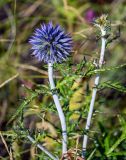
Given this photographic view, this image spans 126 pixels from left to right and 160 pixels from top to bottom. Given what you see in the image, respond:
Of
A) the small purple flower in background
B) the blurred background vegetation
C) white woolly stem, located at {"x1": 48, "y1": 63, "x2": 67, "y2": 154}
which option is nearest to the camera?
white woolly stem, located at {"x1": 48, "y1": 63, "x2": 67, "y2": 154}

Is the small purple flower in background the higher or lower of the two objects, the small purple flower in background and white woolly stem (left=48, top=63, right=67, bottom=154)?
the higher

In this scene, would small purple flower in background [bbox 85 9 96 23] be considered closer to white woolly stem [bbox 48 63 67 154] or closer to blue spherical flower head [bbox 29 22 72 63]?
blue spherical flower head [bbox 29 22 72 63]

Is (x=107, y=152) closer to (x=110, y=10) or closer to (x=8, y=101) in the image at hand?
(x=8, y=101)


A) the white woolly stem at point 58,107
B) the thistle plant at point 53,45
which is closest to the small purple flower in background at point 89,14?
the thistle plant at point 53,45

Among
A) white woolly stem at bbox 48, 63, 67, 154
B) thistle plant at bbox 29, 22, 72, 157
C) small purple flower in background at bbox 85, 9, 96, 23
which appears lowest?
white woolly stem at bbox 48, 63, 67, 154

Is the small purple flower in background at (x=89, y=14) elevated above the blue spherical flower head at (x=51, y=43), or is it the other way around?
the small purple flower in background at (x=89, y=14)

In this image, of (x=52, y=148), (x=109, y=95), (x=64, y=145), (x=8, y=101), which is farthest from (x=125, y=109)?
(x=64, y=145)

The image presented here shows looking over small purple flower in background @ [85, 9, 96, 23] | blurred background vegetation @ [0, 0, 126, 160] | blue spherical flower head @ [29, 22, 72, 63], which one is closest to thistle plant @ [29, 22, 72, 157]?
blue spherical flower head @ [29, 22, 72, 63]

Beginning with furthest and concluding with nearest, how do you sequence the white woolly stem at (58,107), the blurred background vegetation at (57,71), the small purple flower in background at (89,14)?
the small purple flower in background at (89,14) < the blurred background vegetation at (57,71) < the white woolly stem at (58,107)

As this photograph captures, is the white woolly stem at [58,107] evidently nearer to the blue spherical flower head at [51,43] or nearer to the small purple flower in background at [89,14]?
the blue spherical flower head at [51,43]

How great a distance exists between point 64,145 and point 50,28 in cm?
41

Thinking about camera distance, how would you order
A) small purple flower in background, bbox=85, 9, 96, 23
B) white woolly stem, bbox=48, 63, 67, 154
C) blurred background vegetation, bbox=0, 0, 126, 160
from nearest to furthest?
white woolly stem, bbox=48, 63, 67, 154
blurred background vegetation, bbox=0, 0, 126, 160
small purple flower in background, bbox=85, 9, 96, 23

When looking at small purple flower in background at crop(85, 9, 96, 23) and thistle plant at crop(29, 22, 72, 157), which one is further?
small purple flower in background at crop(85, 9, 96, 23)

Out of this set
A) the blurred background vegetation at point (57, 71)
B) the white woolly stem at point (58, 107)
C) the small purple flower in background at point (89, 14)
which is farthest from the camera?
the small purple flower in background at point (89, 14)
